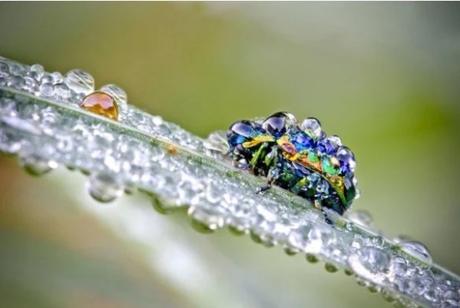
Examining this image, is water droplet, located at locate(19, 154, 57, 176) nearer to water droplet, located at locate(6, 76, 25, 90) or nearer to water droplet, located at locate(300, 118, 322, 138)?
water droplet, located at locate(6, 76, 25, 90)

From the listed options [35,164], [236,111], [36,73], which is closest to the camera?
[35,164]

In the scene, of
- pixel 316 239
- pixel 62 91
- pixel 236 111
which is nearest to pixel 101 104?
pixel 62 91

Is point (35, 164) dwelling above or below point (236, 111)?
above

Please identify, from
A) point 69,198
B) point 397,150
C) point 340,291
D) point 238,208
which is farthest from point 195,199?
point 397,150

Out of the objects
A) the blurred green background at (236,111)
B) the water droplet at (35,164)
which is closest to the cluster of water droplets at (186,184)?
the water droplet at (35,164)

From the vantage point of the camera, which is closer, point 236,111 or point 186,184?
point 186,184

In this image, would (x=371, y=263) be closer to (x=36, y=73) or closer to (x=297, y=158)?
(x=297, y=158)

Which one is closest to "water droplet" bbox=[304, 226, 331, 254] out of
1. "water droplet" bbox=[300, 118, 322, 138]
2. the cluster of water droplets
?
the cluster of water droplets

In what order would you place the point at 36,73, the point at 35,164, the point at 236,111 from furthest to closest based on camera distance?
the point at 236,111, the point at 36,73, the point at 35,164
